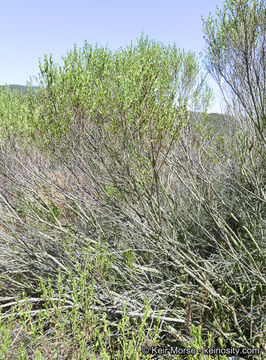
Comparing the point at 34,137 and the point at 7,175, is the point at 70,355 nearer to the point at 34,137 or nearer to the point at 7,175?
the point at 7,175

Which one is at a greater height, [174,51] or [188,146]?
[174,51]

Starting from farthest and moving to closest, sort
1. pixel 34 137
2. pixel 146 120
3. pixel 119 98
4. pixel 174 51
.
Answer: pixel 174 51 → pixel 34 137 → pixel 119 98 → pixel 146 120

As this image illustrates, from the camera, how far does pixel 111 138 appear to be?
159 inches

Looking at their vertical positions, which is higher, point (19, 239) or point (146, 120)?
point (146, 120)

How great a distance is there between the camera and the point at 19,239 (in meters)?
4.29

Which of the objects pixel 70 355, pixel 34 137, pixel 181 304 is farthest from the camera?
pixel 34 137

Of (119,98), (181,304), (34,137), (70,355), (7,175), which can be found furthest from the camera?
(34,137)

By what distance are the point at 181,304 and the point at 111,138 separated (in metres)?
2.57

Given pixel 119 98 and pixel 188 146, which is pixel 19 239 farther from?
pixel 188 146

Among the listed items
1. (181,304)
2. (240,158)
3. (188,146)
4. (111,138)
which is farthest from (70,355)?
(240,158)

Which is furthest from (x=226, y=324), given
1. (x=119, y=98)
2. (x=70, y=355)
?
(x=119, y=98)

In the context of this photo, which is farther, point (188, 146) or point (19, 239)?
point (188, 146)

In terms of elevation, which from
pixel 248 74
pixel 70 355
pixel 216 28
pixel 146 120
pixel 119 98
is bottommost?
pixel 70 355

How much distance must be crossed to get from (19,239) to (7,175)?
4.38ft
